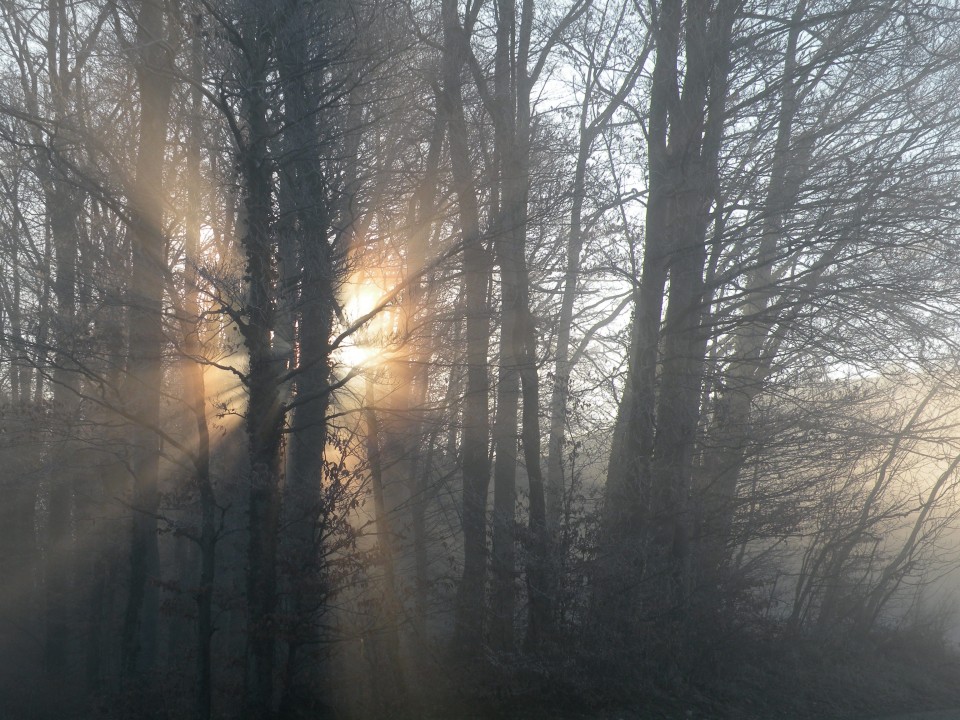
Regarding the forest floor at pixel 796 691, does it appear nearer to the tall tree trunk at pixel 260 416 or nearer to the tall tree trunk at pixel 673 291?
the tall tree trunk at pixel 673 291

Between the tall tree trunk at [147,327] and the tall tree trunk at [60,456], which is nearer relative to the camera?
the tall tree trunk at [147,327]

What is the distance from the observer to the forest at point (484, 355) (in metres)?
9.64

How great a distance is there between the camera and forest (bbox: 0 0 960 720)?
9.64m

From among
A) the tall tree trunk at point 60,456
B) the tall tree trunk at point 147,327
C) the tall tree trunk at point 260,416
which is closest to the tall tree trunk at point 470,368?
the tall tree trunk at point 260,416

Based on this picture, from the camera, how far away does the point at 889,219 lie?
10.7 m

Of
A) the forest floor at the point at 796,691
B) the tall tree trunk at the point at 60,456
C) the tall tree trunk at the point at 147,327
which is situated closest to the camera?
the forest floor at the point at 796,691

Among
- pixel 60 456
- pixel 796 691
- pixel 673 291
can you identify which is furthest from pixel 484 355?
pixel 60 456

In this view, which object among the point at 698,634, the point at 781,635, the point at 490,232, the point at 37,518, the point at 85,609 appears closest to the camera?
the point at 490,232

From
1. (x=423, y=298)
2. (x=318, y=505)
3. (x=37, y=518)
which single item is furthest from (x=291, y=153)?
(x=37, y=518)

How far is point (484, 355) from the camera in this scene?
508 inches

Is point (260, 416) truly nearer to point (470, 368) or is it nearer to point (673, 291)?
point (470, 368)

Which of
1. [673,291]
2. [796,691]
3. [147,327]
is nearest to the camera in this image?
[147,327]

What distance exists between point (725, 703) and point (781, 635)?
3.31 meters

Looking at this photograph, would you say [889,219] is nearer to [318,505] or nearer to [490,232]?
[490,232]
